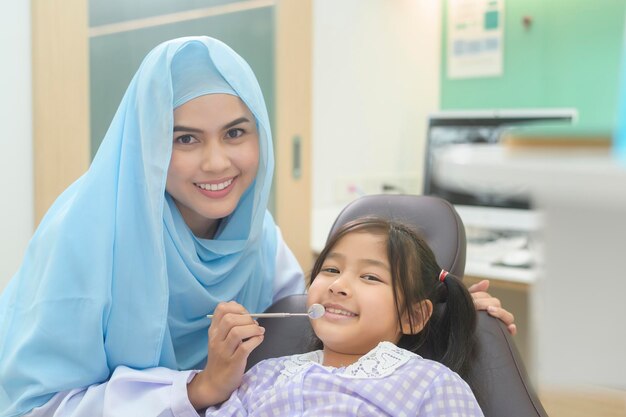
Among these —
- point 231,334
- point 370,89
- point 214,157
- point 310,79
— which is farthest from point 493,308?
point 370,89

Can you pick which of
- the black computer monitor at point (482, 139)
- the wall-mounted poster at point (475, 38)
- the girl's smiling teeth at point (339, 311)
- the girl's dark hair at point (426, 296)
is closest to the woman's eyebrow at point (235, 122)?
the girl's dark hair at point (426, 296)

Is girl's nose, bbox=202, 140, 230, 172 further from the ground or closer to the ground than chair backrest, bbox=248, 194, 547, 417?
further from the ground

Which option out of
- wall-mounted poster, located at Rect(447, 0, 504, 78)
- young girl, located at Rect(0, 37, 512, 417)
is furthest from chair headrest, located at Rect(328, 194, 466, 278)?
wall-mounted poster, located at Rect(447, 0, 504, 78)

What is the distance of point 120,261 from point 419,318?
62cm

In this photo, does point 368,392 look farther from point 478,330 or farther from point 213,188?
point 213,188

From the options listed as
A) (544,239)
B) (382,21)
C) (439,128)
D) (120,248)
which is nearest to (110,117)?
(120,248)

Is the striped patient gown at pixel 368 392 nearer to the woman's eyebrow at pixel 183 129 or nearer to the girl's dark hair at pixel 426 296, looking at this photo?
the girl's dark hair at pixel 426 296

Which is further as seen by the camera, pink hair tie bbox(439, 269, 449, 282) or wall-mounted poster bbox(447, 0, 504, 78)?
wall-mounted poster bbox(447, 0, 504, 78)

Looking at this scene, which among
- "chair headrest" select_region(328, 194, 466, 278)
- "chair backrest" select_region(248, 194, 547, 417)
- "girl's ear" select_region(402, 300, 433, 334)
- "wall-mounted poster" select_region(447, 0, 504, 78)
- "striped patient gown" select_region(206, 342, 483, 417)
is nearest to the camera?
"striped patient gown" select_region(206, 342, 483, 417)

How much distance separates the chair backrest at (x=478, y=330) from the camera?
1354mm

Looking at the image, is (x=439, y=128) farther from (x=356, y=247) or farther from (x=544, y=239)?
(x=544, y=239)

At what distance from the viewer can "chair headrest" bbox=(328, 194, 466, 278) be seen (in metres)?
1.61

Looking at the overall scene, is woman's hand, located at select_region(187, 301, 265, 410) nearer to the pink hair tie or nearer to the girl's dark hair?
the girl's dark hair

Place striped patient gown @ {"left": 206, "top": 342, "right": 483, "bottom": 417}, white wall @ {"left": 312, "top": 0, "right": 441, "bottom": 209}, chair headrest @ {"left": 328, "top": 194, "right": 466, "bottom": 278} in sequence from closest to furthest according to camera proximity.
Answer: striped patient gown @ {"left": 206, "top": 342, "right": 483, "bottom": 417} < chair headrest @ {"left": 328, "top": 194, "right": 466, "bottom": 278} < white wall @ {"left": 312, "top": 0, "right": 441, "bottom": 209}
